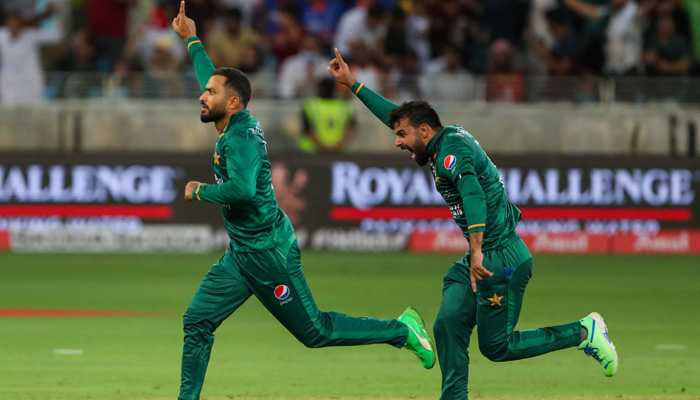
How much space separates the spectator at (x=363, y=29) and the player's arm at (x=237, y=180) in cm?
1162

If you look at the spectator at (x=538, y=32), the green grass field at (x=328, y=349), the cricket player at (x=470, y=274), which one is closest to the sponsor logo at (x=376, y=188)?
the green grass field at (x=328, y=349)

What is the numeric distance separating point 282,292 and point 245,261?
0.93 feet

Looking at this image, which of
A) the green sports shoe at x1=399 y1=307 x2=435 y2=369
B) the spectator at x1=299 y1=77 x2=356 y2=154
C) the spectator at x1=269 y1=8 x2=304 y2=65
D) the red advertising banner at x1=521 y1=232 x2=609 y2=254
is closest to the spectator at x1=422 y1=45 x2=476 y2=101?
the spectator at x1=299 y1=77 x2=356 y2=154

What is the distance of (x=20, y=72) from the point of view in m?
17.7

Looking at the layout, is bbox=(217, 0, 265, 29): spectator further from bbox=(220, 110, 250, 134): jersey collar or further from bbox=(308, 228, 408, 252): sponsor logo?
bbox=(220, 110, 250, 134): jersey collar

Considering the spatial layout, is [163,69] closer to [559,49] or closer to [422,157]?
[559,49]

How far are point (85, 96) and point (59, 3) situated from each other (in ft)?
6.30

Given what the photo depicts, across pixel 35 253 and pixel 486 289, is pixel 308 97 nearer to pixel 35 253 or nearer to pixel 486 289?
pixel 35 253

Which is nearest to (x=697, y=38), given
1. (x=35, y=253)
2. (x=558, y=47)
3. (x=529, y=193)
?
(x=558, y=47)

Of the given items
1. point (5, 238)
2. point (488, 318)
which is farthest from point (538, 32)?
point (488, 318)

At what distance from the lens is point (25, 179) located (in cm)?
1623

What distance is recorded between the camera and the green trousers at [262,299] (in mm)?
6680

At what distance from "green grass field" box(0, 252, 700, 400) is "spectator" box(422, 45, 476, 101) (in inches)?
115

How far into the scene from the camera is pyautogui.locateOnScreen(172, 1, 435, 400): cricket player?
666cm
